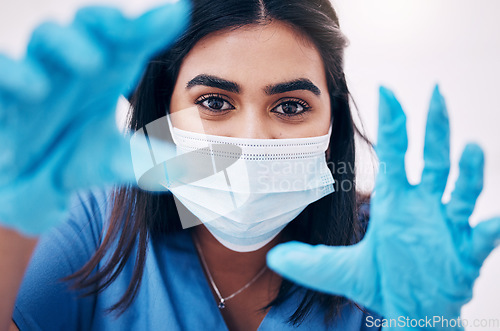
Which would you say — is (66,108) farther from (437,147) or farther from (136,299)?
(136,299)

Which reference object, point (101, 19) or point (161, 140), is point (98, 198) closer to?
point (161, 140)

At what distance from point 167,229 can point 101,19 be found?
0.76 meters

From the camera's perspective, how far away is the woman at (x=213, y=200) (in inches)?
19.9

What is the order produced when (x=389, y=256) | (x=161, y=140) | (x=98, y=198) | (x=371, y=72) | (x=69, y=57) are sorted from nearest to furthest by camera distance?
(x=69, y=57) → (x=389, y=256) → (x=161, y=140) → (x=98, y=198) → (x=371, y=72)

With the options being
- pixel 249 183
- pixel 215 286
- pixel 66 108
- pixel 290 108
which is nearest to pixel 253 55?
pixel 290 108

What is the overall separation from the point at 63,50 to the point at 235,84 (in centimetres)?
51

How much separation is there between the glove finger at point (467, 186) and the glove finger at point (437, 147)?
0.08 feet

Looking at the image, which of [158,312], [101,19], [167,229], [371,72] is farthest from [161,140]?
[371,72]

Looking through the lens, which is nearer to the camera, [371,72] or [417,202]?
[417,202]

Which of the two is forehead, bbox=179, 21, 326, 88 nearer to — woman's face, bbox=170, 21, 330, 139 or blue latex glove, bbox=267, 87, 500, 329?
woman's face, bbox=170, 21, 330, 139

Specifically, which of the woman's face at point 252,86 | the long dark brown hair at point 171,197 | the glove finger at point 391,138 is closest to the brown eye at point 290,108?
the woman's face at point 252,86

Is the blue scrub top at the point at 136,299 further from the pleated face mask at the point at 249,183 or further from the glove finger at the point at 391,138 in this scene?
the glove finger at the point at 391,138

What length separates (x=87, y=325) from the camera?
1038 mm

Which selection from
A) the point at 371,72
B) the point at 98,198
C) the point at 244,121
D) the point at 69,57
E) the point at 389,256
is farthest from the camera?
the point at 371,72
